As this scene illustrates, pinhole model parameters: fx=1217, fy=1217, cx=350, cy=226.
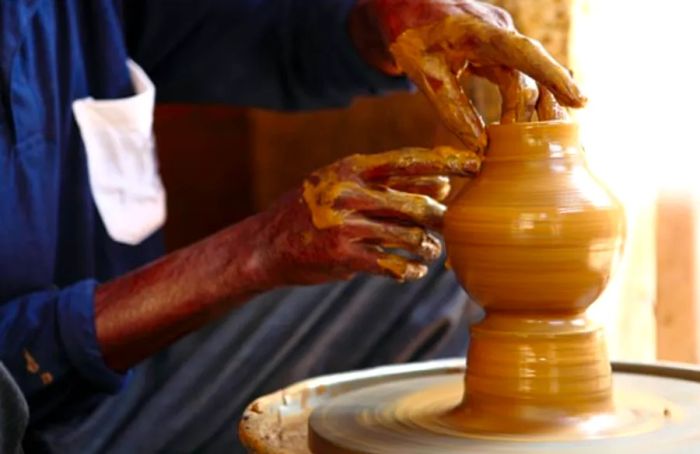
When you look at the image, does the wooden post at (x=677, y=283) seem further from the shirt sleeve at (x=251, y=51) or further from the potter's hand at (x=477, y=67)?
the potter's hand at (x=477, y=67)

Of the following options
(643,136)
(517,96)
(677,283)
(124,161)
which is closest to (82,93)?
(124,161)

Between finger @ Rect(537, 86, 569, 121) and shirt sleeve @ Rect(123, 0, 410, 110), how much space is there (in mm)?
902

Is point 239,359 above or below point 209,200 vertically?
above

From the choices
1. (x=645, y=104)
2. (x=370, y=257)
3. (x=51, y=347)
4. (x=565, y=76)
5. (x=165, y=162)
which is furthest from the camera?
(x=165, y=162)

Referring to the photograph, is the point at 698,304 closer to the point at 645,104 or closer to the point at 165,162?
the point at 645,104

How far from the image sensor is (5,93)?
176 centimetres

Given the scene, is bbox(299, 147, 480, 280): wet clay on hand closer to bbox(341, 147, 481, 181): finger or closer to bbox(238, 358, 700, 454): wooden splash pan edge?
bbox(341, 147, 481, 181): finger

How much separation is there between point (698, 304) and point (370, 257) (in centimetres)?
123

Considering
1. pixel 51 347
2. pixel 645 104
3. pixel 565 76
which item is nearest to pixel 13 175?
pixel 51 347

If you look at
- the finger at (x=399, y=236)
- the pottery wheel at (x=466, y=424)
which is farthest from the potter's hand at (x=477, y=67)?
the pottery wheel at (x=466, y=424)

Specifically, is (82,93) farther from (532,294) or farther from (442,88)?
(532,294)

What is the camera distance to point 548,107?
125 centimetres

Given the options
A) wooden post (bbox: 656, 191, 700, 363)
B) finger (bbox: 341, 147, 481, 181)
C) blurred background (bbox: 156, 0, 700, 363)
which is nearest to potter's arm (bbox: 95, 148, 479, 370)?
finger (bbox: 341, 147, 481, 181)

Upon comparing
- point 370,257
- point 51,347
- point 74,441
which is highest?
point 370,257
